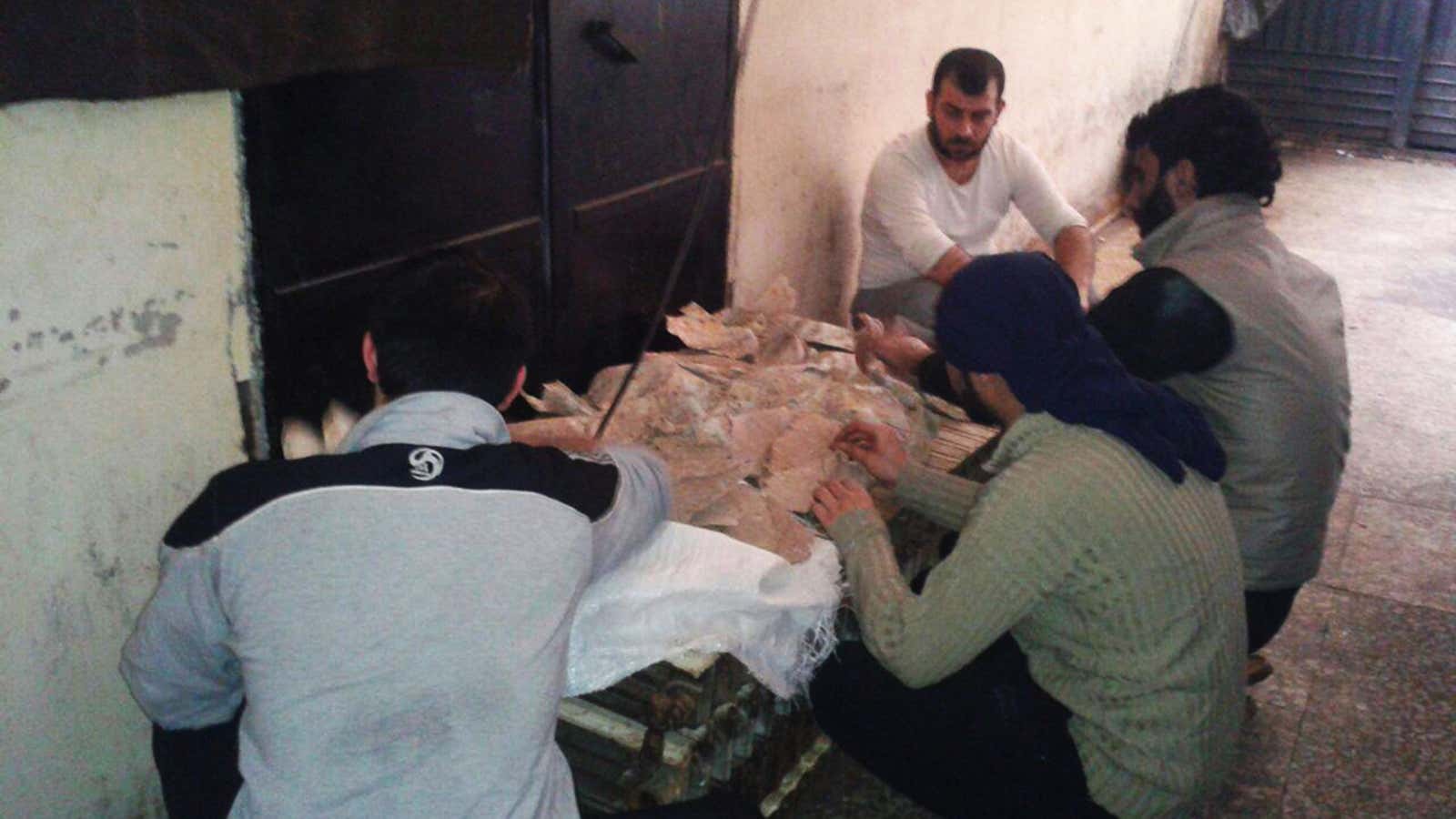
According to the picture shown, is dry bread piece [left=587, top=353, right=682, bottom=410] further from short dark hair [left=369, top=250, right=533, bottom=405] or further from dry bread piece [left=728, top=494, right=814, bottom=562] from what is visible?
short dark hair [left=369, top=250, right=533, bottom=405]

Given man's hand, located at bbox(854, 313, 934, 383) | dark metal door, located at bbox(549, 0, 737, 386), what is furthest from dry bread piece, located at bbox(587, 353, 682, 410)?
man's hand, located at bbox(854, 313, 934, 383)

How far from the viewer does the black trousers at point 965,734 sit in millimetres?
2240

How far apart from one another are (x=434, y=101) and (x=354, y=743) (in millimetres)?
1385

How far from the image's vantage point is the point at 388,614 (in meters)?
1.48

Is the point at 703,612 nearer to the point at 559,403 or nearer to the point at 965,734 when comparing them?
the point at 965,734

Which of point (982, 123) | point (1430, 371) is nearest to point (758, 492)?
point (982, 123)

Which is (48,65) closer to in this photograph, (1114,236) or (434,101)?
(434,101)

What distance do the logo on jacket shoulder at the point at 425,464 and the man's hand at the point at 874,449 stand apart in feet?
4.27

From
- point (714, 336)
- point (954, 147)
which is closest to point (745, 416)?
point (714, 336)

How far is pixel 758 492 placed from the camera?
97.3 inches

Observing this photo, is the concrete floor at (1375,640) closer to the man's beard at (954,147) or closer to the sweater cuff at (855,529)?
the sweater cuff at (855,529)

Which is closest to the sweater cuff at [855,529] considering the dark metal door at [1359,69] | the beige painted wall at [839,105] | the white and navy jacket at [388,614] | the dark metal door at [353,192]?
the white and navy jacket at [388,614]

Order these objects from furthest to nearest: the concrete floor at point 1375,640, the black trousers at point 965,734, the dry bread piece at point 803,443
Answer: the concrete floor at point 1375,640
the dry bread piece at point 803,443
the black trousers at point 965,734

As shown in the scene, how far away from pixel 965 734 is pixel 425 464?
123cm
